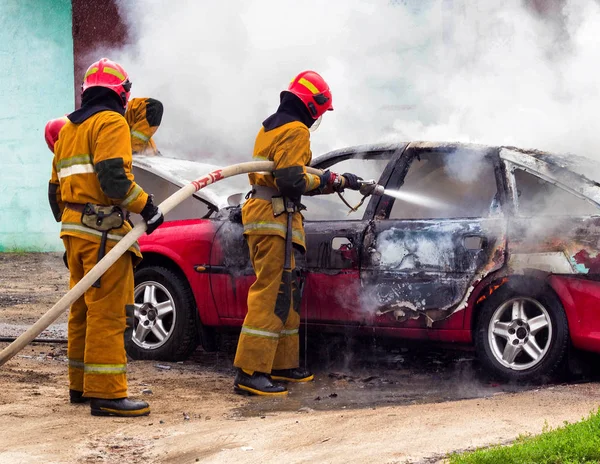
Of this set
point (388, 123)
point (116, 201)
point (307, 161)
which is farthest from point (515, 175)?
point (388, 123)

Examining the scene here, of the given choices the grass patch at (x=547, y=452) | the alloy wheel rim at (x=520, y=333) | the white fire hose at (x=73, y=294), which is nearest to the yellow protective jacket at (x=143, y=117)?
the white fire hose at (x=73, y=294)

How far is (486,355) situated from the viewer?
18.8 feet

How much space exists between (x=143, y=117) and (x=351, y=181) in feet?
4.76

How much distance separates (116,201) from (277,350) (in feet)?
5.11

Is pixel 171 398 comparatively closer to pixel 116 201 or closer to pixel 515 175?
pixel 116 201

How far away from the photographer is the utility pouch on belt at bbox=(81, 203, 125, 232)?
5320 mm

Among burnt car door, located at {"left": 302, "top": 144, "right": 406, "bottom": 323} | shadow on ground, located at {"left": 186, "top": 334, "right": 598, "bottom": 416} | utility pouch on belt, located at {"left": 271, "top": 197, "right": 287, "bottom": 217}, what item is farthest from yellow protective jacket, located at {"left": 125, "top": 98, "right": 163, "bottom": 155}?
shadow on ground, located at {"left": 186, "top": 334, "right": 598, "bottom": 416}

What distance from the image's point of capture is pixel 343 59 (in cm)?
968

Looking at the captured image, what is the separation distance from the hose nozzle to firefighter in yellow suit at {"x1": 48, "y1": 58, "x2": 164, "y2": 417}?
1.40m

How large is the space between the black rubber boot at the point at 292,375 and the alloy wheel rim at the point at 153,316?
956 mm

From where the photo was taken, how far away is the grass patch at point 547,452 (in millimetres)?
3827

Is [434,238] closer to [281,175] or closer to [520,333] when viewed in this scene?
[520,333]

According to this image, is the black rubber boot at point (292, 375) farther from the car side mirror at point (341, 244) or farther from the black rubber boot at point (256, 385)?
the car side mirror at point (341, 244)

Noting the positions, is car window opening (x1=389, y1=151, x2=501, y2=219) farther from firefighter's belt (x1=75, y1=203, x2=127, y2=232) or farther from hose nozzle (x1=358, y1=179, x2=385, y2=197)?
firefighter's belt (x1=75, y1=203, x2=127, y2=232)
